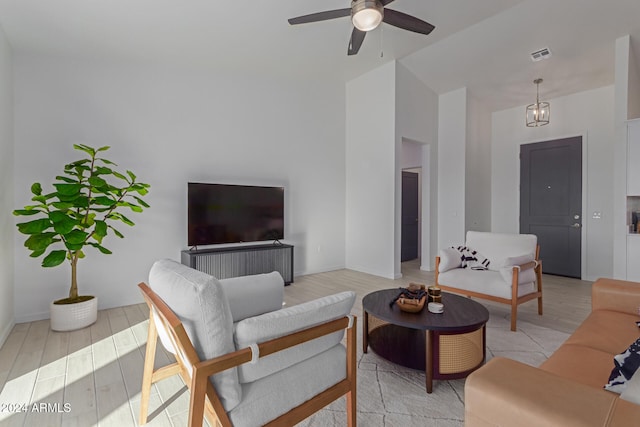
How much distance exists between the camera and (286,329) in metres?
1.36

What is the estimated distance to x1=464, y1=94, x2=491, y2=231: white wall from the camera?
5.79 meters

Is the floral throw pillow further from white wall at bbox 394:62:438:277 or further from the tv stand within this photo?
white wall at bbox 394:62:438:277

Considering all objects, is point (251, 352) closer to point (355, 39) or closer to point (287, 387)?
point (287, 387)

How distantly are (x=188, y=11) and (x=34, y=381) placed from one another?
11.1 feet

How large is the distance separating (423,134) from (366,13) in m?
3.62

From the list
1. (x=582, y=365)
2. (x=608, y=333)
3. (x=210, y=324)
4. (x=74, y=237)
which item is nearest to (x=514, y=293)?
(x=608, y=333)

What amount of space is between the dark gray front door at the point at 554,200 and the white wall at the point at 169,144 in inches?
134

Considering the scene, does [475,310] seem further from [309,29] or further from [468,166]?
[468,166]

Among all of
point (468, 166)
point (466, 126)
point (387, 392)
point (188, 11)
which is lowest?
point (387, 392)

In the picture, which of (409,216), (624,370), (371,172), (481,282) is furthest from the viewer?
(409,216)

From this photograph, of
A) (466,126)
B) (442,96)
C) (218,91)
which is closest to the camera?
(218,91)

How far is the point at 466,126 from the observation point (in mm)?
5719

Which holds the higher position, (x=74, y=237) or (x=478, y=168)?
(x=478, y=168)

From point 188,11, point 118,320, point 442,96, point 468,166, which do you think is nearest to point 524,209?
point 468,166
